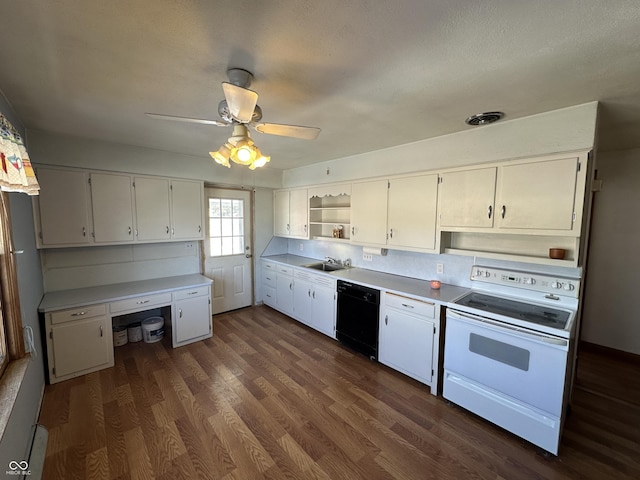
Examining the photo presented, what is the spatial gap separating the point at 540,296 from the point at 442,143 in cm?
162

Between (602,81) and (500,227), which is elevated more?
(602,81)

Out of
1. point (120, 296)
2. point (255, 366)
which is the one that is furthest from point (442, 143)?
point (120, 296)

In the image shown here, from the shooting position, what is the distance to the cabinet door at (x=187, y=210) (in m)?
3.46

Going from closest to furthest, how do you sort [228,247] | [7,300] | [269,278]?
[7,300] → [228,247] → [269,278]

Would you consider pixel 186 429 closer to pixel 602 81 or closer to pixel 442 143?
pixel 442 143

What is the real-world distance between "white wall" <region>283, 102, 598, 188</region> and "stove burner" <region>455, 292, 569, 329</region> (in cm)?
122

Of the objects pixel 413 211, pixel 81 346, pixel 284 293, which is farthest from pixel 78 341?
A: pixel 413 211

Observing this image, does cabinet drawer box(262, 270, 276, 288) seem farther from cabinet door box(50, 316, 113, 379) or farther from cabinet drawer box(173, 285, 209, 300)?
cabinet door box(50, 316, 113, 379)

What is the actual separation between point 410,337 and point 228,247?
3.03 metres

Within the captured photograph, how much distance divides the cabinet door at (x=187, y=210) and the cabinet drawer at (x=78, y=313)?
3.64 ft

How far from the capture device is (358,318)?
3.08m

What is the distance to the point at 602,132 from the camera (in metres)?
2.44

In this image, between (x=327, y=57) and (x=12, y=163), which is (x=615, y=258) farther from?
(x=12, y=163)

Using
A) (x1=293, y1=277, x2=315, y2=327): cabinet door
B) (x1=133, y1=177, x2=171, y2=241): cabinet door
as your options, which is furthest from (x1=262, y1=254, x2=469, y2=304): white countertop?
(x1=133, y1=177, x2=171, y2=241): cabinet door
